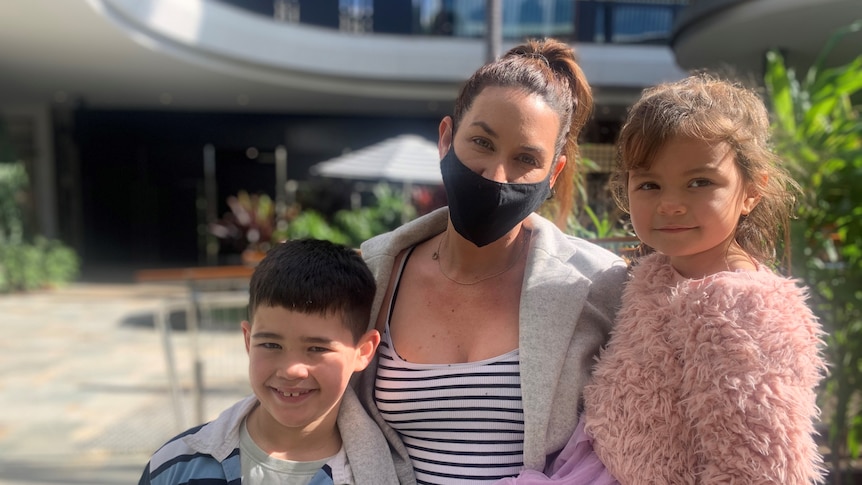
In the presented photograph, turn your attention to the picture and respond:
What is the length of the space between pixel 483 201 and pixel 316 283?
1.35 feet

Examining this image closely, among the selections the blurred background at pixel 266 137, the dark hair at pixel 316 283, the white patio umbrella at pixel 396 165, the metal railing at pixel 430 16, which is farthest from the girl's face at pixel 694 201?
the metal railing at pixel 430 16

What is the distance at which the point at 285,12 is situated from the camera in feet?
40.2

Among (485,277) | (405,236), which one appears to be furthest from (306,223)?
(485,277)

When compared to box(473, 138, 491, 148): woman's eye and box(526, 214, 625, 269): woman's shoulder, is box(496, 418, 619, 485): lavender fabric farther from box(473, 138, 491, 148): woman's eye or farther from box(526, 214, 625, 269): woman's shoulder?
box(473, 138, 491, 148): woman's eye

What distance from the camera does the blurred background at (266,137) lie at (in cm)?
296

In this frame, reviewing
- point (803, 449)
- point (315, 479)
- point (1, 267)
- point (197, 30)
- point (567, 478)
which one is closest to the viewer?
point (803, 449)

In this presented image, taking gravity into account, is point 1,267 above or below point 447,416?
below

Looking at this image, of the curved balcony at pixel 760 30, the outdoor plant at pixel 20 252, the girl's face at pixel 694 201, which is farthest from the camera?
the outdoor plant at pixel 20 252

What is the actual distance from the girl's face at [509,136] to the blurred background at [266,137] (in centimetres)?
37

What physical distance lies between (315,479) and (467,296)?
0.53 metres

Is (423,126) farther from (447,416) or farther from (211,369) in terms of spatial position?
(447,416)

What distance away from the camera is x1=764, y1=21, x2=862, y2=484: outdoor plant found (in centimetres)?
277

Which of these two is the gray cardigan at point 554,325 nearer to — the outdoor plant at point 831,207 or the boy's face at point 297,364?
the boy's face at point 297,364

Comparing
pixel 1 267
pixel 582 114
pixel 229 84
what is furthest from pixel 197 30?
pixel 582 114
